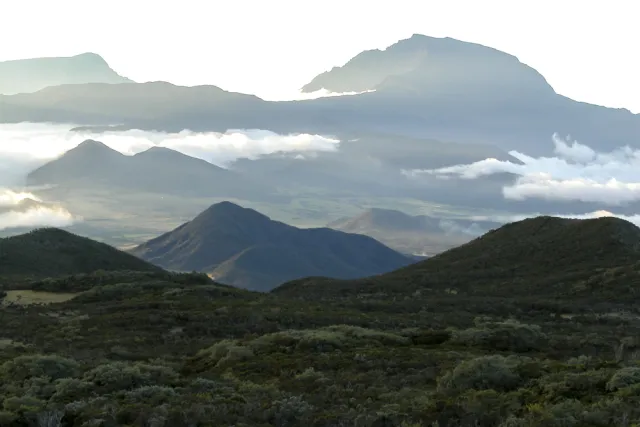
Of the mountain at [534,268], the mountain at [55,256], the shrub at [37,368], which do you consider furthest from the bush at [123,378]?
the mountain at [55,256]

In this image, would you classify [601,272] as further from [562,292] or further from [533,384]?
[533,384]

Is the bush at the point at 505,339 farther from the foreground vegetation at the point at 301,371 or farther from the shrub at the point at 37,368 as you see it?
the shrub at the point at 37,368

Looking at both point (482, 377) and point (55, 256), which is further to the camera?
point (55, 256)

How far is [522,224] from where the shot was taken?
379ft

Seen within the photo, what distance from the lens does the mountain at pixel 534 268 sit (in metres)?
75.2

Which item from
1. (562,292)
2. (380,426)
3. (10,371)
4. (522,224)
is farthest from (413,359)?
(522,224)

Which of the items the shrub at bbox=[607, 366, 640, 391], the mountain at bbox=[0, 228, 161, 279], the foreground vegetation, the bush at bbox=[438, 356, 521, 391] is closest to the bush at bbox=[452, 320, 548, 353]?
the foreground vegetation

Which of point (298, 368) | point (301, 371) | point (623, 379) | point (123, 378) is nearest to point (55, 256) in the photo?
point (298, 368)

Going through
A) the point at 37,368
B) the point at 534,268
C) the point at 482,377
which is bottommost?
the point at 37,368

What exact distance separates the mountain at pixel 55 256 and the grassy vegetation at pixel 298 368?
55.3 meters

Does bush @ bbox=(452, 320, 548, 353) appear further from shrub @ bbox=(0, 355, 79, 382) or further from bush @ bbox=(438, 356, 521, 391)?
shrub @ bbox=(0, 355, 79, 382)

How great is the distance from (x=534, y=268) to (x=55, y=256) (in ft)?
231

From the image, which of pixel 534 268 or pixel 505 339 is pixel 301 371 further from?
pixel 534 268

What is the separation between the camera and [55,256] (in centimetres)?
11094
